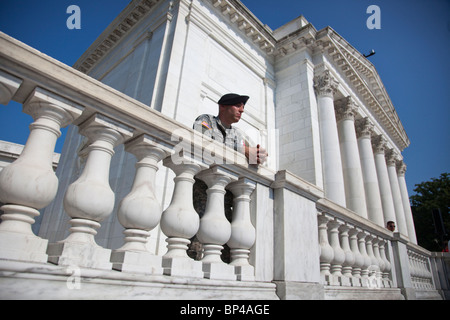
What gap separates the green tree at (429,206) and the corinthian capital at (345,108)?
2067 centimetres

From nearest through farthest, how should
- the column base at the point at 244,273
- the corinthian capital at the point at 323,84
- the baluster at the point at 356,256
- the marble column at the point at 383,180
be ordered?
the column base at the point at 244,273 < the baluster at the point at 356,256 < the corinthian capital at the point at 323,84 < the marble column at the point at 383,180

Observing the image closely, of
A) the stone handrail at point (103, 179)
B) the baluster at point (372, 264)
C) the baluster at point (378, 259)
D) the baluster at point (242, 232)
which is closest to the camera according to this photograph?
the stone handrail at point (103, 179)

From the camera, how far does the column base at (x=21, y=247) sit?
1.81 m

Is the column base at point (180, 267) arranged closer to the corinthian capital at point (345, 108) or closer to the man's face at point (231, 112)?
the man's face at point (231, 112)

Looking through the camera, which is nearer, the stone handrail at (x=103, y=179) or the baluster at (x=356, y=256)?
the stone handrail at (x=103, y=179)

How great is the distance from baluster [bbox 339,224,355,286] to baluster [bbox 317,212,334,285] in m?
0.71

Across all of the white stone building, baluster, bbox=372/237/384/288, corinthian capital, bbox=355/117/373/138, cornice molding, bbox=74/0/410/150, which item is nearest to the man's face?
the white stone building

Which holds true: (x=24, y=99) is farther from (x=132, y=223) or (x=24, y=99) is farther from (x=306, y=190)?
(x=306, y=190)

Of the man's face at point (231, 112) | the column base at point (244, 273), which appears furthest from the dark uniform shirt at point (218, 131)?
the column base at point (244, 273)

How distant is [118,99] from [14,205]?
3.99ft

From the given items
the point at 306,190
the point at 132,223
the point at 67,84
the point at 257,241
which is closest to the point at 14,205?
the point at 132,223

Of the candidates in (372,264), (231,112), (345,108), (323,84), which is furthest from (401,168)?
(231,112)

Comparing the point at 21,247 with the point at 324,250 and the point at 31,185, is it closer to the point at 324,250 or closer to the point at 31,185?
the point at 31,185

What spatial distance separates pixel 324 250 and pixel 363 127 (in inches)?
775
